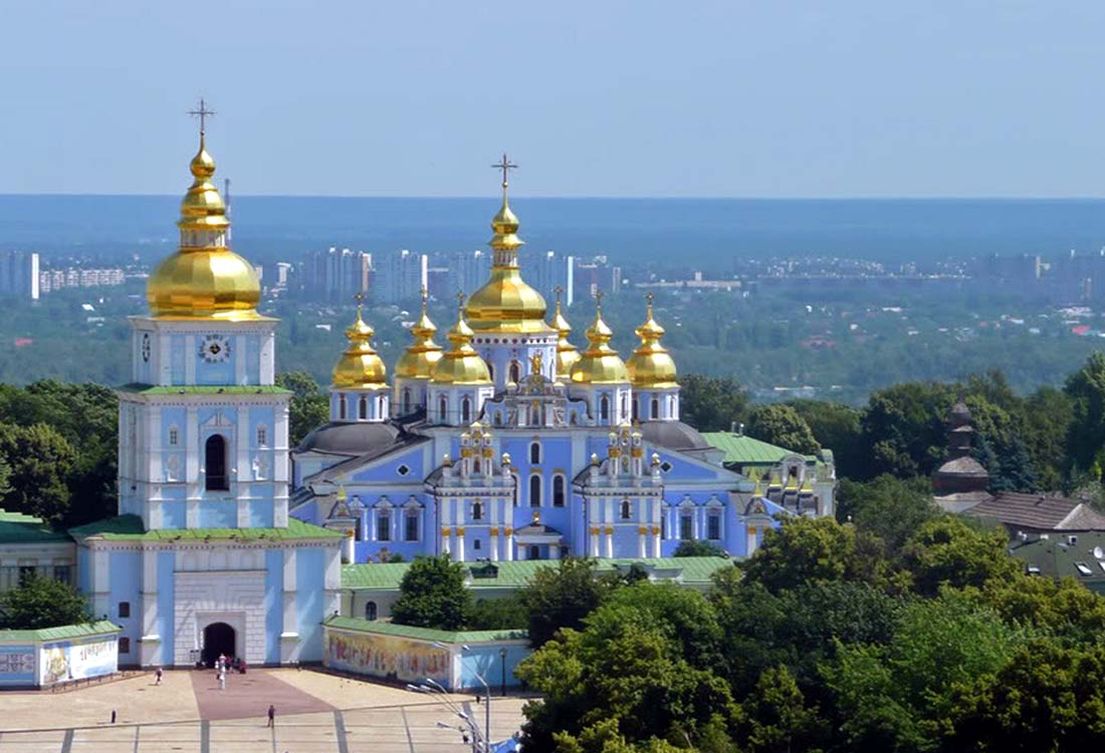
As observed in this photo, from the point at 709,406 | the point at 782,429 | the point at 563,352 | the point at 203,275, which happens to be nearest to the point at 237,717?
the point at 203,275

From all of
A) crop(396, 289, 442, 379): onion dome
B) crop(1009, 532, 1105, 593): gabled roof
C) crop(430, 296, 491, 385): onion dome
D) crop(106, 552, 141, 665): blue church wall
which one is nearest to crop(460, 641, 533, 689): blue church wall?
crop(106, 552, 141, 665): blue church wall

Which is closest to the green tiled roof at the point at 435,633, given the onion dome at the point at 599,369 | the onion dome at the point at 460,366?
the onion dome at the point at 460,366

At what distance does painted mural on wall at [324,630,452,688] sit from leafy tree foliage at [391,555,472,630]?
726 millimetres

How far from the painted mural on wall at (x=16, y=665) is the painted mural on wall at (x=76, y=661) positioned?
0.15m

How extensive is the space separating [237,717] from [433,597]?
205 inches

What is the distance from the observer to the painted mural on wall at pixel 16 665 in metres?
48.2

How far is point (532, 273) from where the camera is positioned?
182250 mm

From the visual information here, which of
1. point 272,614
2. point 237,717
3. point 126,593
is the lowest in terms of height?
point 237,717

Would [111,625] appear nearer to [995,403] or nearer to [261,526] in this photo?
[261,526]

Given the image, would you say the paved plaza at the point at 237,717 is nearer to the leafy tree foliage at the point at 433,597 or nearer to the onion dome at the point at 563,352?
the leafy tree foliage at the point at 433,597

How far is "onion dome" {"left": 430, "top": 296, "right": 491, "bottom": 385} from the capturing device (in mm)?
60719

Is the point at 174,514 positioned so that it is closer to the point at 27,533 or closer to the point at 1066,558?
the point at 27,533

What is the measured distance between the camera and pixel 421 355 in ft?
210

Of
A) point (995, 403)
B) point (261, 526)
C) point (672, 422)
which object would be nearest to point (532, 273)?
point (995, 403)
